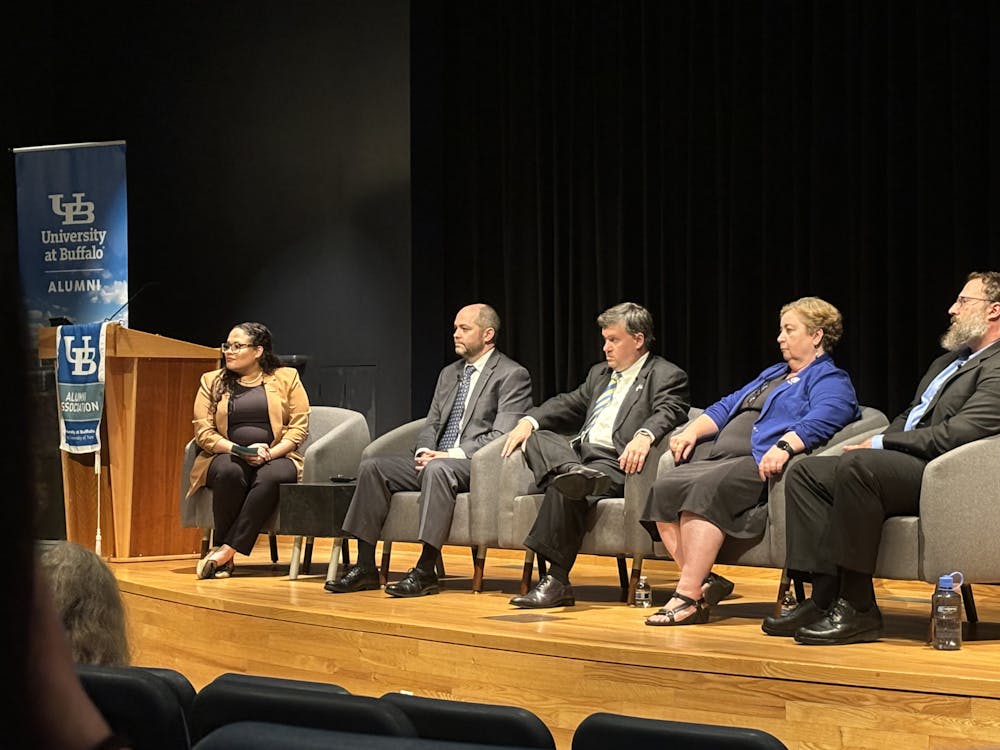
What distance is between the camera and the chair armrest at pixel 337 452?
5336mm

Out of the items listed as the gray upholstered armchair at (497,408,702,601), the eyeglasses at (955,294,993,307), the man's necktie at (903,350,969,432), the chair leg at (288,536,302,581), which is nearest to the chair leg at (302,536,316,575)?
the chair leg at (288,536,302,581)

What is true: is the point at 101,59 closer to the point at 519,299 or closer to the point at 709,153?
the point at 519,299

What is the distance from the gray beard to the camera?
3750 mm

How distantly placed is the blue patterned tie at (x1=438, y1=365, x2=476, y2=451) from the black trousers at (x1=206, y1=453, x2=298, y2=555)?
0.72 m

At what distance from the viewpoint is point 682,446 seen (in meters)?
4.28

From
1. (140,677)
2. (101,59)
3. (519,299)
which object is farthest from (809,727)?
(101,59)

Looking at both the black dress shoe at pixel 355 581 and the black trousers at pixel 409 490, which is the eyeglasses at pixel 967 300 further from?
the black dress shoe at pixel 355 581

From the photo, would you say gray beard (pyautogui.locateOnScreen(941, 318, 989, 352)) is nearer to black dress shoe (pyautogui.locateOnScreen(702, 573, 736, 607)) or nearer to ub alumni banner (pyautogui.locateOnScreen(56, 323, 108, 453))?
black dress shoe (pyautogui.locateOnScreen(702, 573, 736, 607))

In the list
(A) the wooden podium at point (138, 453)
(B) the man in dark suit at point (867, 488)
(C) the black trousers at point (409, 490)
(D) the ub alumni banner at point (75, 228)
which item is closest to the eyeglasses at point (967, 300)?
(B) the man in dark suit at point (867, 488)

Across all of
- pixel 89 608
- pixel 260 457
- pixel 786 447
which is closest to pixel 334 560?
pixel 260 457

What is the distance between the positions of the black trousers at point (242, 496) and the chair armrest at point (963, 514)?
2.80 metres

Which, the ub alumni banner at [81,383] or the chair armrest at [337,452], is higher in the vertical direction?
the ub alumni banner at [81,383]

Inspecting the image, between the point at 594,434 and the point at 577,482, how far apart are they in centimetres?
46

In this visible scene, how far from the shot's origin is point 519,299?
265 inches
